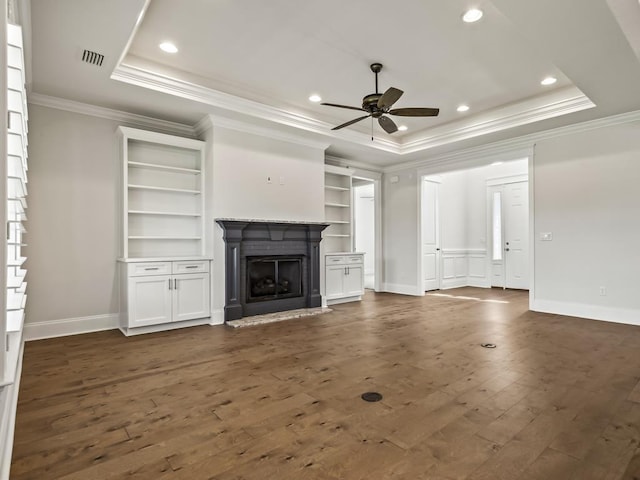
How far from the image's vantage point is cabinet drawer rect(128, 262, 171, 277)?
168 inches

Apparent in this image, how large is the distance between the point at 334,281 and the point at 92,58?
460 cm

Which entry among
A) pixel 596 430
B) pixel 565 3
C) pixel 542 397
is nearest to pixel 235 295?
pixel 542 397

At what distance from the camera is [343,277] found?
21.3 feet

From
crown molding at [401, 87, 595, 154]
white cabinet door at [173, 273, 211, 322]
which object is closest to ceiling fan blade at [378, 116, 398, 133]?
crown molding at [401, 87, 595, 154]

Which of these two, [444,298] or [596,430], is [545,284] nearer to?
[444,298]

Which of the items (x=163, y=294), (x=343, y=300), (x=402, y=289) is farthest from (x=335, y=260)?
(x=163, y=294)

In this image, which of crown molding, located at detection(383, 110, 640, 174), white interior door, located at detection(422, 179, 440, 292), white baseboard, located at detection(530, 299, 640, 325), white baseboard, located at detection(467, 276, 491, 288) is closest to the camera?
white baseboard, located at detection(530, 299, 640, 325)

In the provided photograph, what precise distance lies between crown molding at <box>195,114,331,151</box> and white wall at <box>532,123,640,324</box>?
12.0 feet

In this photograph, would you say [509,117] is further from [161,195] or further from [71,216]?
[71,216]

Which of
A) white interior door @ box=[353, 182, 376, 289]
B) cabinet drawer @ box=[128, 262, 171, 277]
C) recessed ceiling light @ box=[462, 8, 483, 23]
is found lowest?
cabinet drawer @ box=[128, 262, 171, 277]

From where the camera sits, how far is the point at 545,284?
559 centimetres

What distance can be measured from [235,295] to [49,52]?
3.35 meters

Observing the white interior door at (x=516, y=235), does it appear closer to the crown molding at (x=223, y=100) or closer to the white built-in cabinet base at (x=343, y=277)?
the white built-in cabinet base at (x=343, y=277)

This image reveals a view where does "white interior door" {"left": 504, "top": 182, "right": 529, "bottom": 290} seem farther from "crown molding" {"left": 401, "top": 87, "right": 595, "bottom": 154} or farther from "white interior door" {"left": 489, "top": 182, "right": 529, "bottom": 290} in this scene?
"crown molding" {"left": 401, "top": 87, "right": 595, "bottom": 154}
